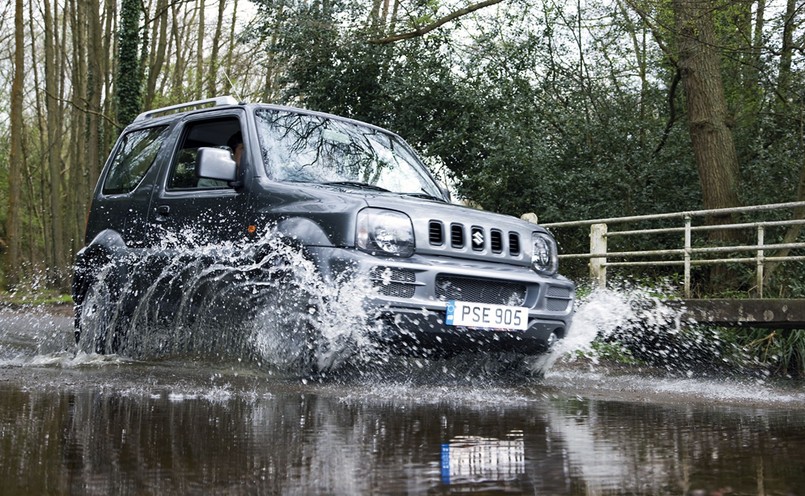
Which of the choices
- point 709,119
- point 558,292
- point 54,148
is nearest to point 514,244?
point 558,292

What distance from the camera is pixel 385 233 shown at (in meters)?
5.98

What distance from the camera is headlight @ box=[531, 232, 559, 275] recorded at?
677 centimetres

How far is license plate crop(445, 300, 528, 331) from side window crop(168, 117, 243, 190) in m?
2.21

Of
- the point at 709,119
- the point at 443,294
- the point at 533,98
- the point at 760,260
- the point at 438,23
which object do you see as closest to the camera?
the point at 443,294

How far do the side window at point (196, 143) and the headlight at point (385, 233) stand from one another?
5.39ft

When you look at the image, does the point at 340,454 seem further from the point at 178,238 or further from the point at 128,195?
the point at 128,195

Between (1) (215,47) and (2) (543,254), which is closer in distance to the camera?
(2) (543,254)

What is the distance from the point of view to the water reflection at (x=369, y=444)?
3170mm

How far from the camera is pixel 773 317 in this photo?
958cm

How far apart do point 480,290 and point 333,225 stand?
1049 mm

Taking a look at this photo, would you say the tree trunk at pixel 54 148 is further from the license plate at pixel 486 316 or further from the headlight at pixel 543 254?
the license plate at pixel 486 316

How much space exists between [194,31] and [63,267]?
8.48m

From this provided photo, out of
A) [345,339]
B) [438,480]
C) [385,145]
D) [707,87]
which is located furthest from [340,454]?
[707,87]

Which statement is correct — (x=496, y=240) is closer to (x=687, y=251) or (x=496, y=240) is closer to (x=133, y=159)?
(x=133, y=159)
